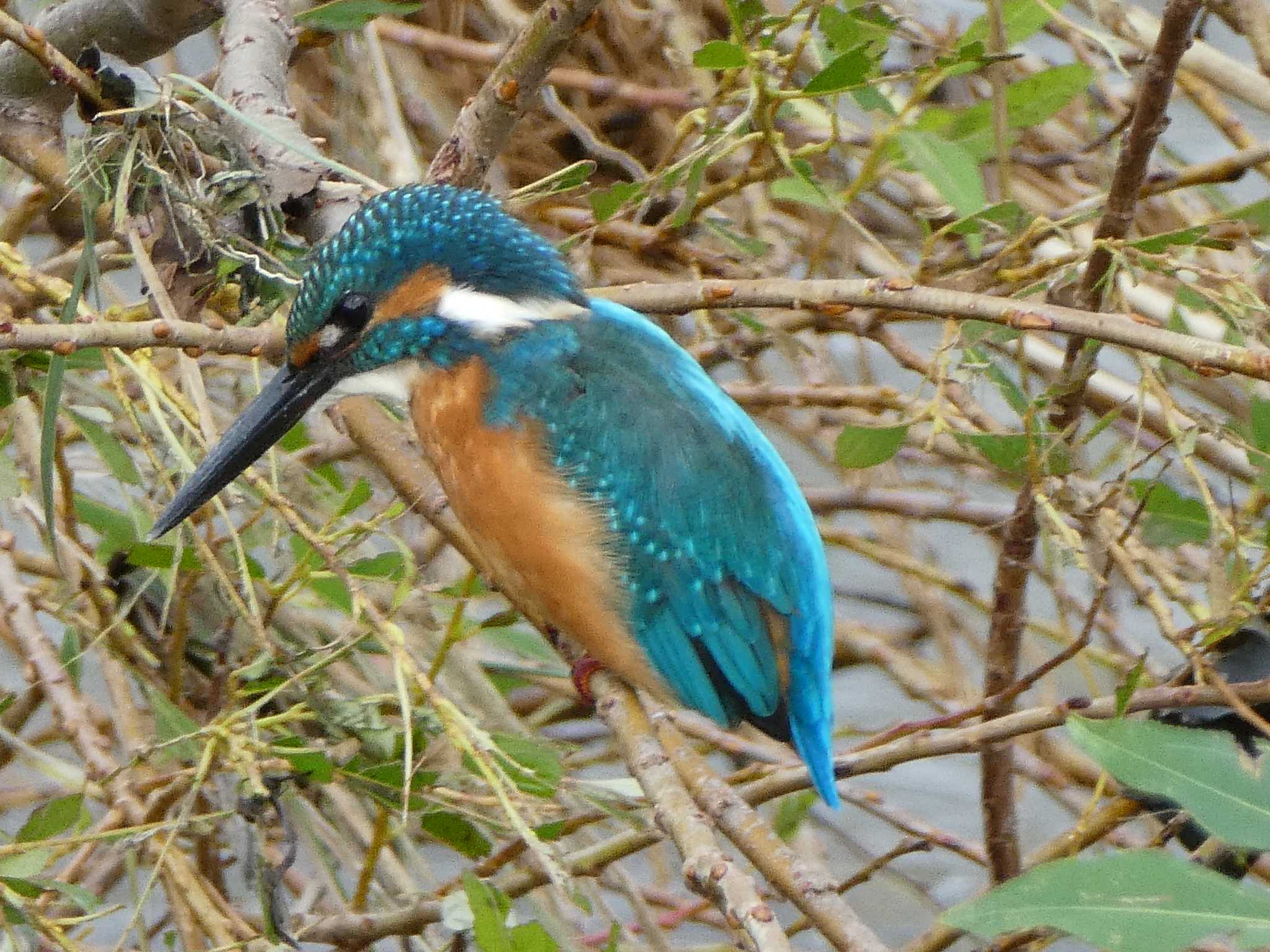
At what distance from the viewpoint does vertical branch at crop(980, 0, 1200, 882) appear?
1.11 metres

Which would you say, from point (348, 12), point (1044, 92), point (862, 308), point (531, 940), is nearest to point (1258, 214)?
point (1044, 92)

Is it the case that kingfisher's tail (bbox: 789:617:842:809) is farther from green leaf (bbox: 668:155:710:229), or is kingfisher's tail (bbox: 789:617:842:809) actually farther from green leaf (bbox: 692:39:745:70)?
green leaf (bbox: 692:39:745:70)

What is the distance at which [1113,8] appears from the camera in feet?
6.10

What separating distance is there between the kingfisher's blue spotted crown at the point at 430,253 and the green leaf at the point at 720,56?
24 cm

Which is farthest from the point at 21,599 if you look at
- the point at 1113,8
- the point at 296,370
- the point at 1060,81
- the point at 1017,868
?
the point at 1113,8

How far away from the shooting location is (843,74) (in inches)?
49.9

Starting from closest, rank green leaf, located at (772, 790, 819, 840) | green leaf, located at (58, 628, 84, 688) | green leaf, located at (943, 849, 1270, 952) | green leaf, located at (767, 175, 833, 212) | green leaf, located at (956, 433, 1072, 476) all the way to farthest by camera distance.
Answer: green leaf, located at (943, 849, 1270, 952), green leaf, located at (956, 433, 1072, 476), green leaf, located at (767, 175, 833, 212), green leaf, located at (58, 628, 84, 688), green leaf, located at (772, 790, 819, 840)

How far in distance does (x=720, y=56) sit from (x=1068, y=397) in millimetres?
423

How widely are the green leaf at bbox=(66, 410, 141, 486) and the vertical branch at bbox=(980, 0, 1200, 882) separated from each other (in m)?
0.81

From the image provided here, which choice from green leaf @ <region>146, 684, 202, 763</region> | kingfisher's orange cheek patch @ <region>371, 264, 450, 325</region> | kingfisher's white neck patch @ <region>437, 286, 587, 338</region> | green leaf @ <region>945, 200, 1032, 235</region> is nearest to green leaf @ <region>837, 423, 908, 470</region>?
green leaf @ <region>945, 200, 1032, 235</region>

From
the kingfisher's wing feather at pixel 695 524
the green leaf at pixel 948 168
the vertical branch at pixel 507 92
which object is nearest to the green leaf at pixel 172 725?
the kingfisher's wing feather at pixel 695 524

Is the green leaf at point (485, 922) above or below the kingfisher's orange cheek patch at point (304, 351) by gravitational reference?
below

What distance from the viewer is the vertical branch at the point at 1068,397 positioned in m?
1.11

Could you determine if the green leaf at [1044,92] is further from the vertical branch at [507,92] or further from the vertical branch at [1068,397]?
the vertical branch at [507,92]
